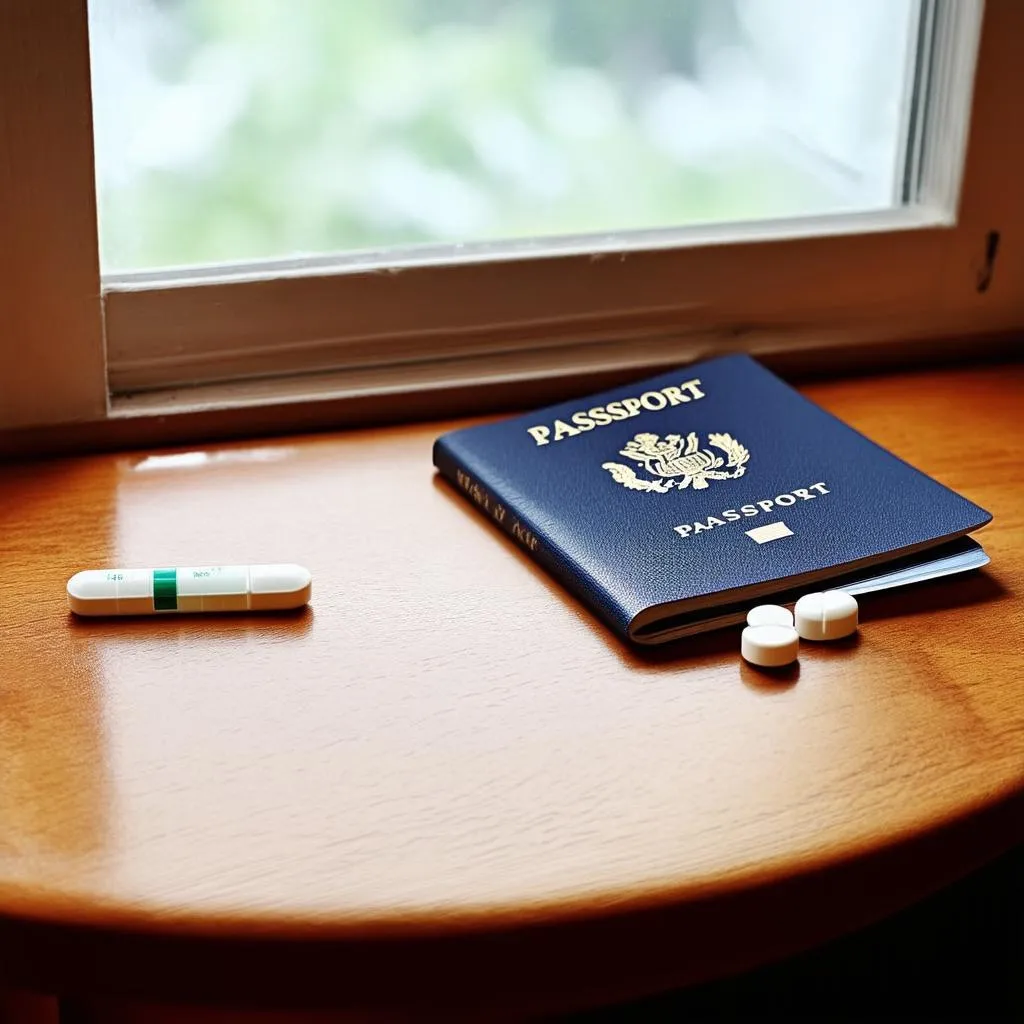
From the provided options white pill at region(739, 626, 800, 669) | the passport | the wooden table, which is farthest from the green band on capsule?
white pill at region(739, 626, 800, 669)

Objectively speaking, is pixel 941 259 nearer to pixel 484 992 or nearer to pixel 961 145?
pixel 961 145

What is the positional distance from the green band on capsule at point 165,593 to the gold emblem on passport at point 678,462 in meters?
0.27

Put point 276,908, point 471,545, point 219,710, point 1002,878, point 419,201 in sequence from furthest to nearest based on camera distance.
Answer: point 1002,878, point 419,201, point 471,545, point 219,710, point 276,908

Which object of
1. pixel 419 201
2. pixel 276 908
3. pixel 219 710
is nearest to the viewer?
pixel 276 908

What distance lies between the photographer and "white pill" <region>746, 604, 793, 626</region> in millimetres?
791

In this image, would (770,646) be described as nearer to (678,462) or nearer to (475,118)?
(678,462)

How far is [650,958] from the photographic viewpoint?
62cm

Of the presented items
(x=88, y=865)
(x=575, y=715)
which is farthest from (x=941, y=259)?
(x=88, y=865)

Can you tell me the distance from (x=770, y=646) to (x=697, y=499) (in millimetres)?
→ 143

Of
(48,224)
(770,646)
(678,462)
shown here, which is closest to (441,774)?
(770,646)

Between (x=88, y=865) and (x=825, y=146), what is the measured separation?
0.82 metres

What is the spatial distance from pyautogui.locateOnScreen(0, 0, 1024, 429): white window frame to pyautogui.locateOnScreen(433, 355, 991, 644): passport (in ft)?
0.41

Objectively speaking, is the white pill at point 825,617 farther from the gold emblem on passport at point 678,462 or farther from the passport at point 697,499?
the gold emblem on passport at point 678,462

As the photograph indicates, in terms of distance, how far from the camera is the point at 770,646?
2.52 feet
